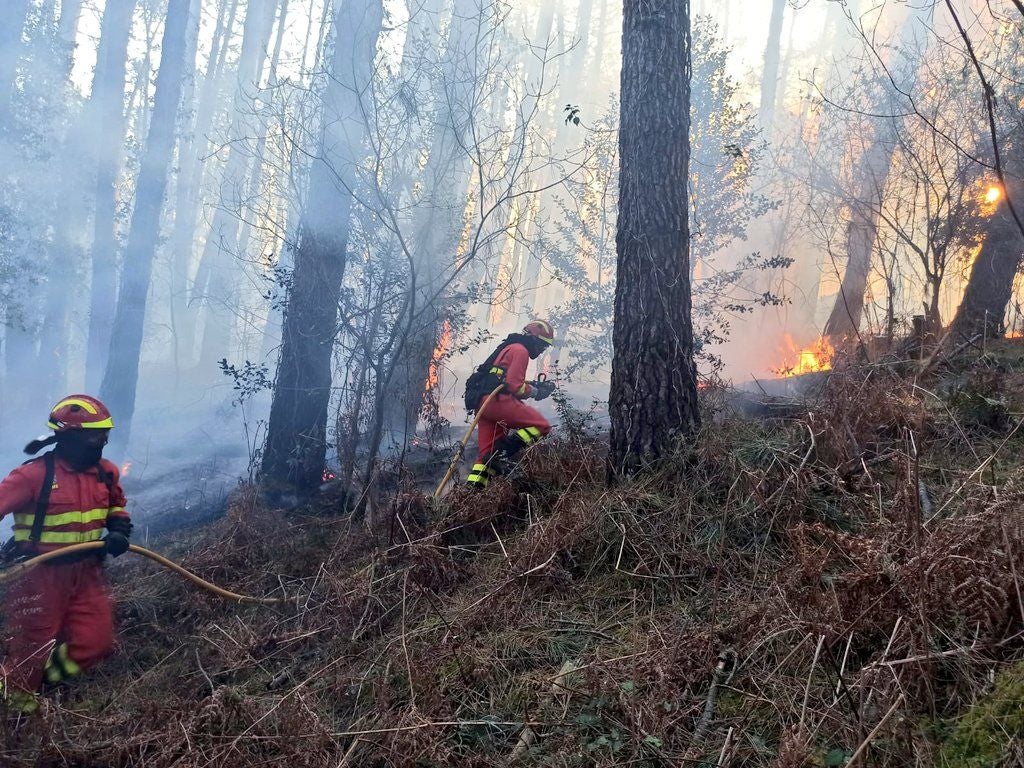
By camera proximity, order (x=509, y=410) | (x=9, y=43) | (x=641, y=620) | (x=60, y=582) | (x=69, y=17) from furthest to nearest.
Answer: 1. (x=69, y=17)
2. (x=9, y=43)
3. (x=509, y=410)
4. (x=60, y=582)
5. (x=641, y=620)

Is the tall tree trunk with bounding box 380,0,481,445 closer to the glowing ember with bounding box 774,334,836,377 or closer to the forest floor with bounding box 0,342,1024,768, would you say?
the forest floor with bounding box 0,342,1024,768

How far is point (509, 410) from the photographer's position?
21.8 ft

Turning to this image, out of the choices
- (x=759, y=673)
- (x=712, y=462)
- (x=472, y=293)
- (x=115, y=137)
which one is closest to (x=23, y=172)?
(x=115, y=137)

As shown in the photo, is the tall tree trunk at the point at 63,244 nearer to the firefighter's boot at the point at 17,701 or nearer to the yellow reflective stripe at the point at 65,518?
the yellow reflective stripe at the point at 65,518

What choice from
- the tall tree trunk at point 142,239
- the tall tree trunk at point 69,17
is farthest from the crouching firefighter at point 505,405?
the tall tree trunk at point 69,17

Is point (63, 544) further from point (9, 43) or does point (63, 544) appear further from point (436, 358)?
point (9, 43)

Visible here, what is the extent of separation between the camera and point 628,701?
103 inches

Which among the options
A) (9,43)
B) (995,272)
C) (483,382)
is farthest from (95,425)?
(9,43)

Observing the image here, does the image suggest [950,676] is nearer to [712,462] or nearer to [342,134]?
[712,462]

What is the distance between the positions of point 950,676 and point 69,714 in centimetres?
408

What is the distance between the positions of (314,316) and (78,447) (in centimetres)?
301

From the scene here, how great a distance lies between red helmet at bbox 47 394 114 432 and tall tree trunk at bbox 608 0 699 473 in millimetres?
3515

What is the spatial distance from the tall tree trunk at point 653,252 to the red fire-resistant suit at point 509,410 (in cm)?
192

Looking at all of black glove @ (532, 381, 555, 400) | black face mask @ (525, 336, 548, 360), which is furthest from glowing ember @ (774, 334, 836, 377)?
black face mask @ (525, 336, 548, 360)
